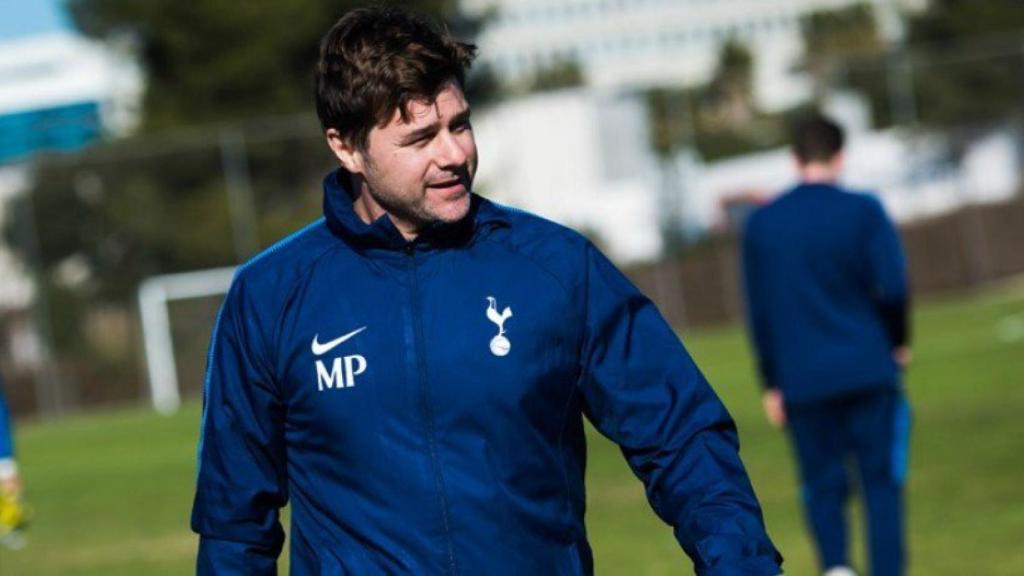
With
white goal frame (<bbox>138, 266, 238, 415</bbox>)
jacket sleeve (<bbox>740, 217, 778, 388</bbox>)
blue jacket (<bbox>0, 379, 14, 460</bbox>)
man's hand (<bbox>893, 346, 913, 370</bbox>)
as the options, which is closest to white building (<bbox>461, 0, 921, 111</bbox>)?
white goal frame (<bbox>138, 266, 238, 415</bbox>)

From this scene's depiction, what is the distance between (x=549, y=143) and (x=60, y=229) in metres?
16.1

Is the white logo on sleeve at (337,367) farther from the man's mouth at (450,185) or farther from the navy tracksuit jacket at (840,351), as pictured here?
the navy tracksuit jacket at (840,351)

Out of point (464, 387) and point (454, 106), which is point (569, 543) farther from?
point (454, 106)

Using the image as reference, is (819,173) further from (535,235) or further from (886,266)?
(535,235)

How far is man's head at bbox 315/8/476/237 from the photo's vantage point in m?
3.66

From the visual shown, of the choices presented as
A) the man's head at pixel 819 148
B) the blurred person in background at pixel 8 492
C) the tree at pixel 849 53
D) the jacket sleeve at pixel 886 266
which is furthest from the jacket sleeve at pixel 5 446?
the tree at pixel 849 53

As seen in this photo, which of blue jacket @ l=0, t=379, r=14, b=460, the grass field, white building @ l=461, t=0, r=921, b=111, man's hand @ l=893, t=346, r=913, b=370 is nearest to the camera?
blue jacket @ l=0, t=379, r=14, b=460

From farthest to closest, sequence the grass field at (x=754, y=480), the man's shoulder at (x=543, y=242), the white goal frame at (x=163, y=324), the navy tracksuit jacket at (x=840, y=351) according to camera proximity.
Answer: the white goal frame at (x=163, y=324)
the grass field at (x=754, y=480)
the navy tracksuit jacket at (x=840, y=351)
the man's shoulder at (x=543, y=242)

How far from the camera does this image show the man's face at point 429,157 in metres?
3.69

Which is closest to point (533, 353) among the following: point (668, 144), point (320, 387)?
point (320, 387)

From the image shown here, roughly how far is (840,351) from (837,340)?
0.06 m

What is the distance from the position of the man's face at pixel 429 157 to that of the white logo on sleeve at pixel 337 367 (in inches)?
9.9

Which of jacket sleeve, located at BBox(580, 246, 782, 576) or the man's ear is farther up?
the man's ear

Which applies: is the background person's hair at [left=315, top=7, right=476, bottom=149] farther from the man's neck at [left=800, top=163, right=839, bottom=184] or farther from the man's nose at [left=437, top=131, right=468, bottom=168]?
the man's neck at [left=800, top=163, right=839, bottom=184]
